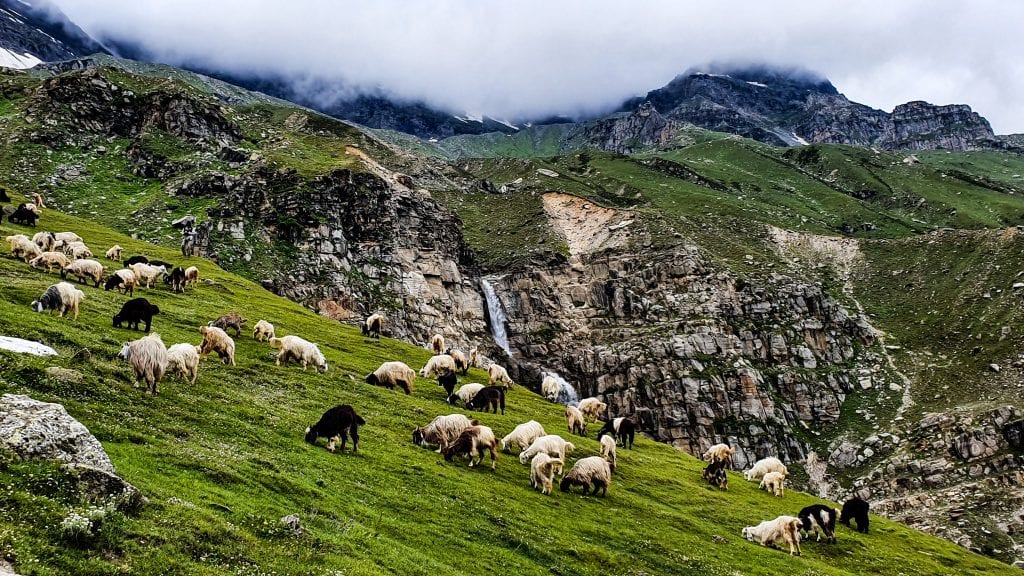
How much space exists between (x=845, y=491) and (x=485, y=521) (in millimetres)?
93885

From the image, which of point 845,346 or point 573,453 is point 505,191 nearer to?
point 845,346

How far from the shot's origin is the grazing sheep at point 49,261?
43.4m

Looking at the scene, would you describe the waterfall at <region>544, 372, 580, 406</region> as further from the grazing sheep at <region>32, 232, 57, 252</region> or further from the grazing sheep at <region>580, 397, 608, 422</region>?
the grazing sheep at <region>32, 232, 57, 252</region>

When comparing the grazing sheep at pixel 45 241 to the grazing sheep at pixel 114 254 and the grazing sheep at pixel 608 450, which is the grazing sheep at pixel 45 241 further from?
the grazing sheep at pixel 608 450

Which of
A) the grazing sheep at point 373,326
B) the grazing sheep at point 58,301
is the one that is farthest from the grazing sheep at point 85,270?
the grazing sheep at point 373,326

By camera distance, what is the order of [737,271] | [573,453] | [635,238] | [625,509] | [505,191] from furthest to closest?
1. [505,191]
2. [635,238]
3. [737,271]
4. [573,453]
5. [625,509]

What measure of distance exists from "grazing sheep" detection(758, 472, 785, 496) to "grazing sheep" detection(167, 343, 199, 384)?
40.9 m

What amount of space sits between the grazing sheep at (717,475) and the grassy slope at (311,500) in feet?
3.88

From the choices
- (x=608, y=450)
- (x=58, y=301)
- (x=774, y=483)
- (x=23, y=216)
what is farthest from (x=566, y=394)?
(x=58, y=301)

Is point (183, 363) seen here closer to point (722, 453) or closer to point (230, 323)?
point (230, 323)

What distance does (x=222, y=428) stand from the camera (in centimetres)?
2091

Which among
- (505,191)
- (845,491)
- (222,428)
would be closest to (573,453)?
(222,428)

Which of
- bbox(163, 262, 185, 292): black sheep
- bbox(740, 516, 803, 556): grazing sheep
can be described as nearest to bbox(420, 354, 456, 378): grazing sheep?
bbox(163, 262, 185, 292): black sheep

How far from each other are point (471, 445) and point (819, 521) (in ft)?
68.7
